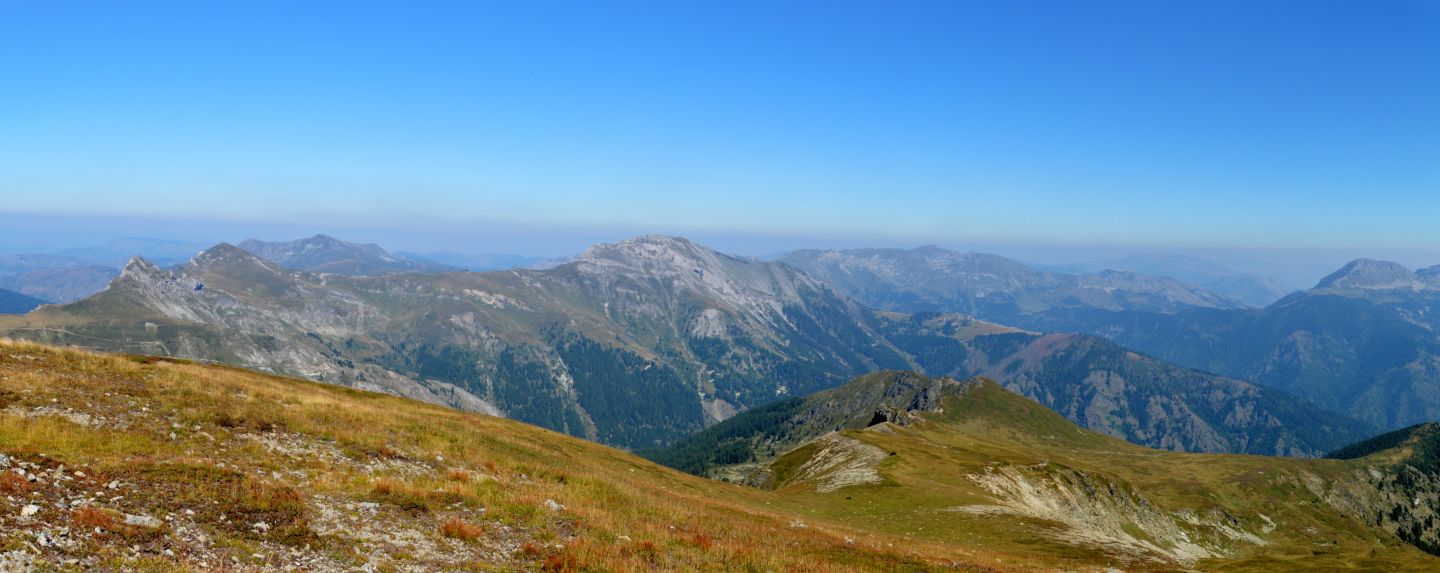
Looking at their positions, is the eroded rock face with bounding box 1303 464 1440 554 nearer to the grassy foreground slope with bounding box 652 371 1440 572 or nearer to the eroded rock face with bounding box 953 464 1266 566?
the grassy foreground slope with bounding box 652 371 1440 572

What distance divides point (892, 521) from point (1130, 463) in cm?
17871

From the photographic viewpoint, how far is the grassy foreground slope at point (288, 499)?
1586 centimetres

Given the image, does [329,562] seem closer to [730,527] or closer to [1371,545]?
[730,527]

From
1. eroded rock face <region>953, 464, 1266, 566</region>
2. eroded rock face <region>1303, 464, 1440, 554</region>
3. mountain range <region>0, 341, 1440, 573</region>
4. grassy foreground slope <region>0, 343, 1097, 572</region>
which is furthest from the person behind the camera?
eroded rock face <region>1303, 464, 1440, 554</region>

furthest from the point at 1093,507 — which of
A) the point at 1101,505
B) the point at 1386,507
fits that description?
the point at 1386,507

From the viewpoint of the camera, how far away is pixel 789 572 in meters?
21.0

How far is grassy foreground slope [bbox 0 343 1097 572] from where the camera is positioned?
15.9 meters

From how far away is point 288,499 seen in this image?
20.4 meters

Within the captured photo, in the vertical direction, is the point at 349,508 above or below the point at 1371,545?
above

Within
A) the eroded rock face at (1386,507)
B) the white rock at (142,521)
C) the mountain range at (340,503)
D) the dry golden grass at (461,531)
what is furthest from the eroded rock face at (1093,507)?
the eroded rock face at (1386,507)

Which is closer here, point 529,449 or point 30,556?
point 30,556

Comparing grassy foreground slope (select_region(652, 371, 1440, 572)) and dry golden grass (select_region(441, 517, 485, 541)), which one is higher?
dry golden grass (select_region(441, 517, 485, 541))

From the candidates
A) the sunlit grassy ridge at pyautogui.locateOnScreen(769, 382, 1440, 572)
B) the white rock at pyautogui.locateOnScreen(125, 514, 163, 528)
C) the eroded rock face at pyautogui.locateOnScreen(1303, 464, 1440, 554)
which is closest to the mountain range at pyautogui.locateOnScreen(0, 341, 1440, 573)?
the white rock at pyautogui.locateOnScreen(125, 514, 163, 528)

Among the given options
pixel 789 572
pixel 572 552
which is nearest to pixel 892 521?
pixel 789 572
